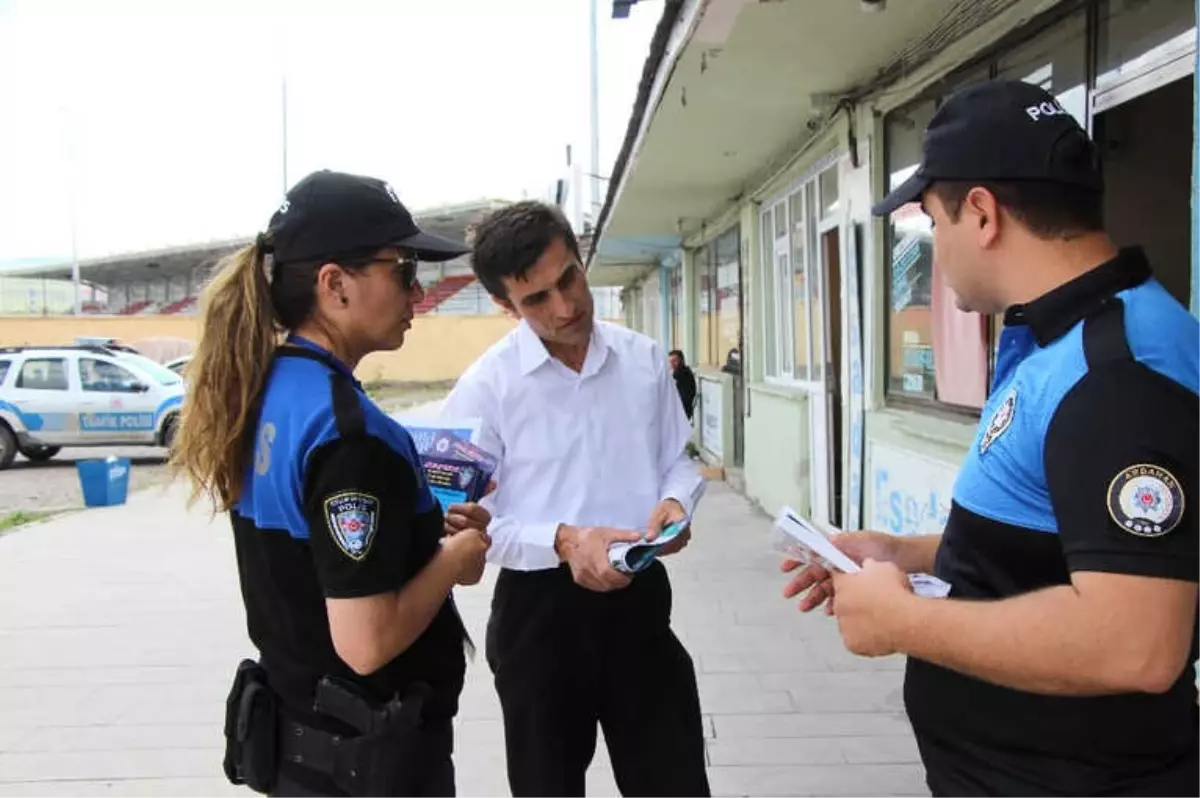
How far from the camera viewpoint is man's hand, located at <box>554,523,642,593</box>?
6.77ft

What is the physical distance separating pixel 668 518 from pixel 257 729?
1000mm

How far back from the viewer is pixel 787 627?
5.41 meters

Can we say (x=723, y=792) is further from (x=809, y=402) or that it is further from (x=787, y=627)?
(x=809, y=402)

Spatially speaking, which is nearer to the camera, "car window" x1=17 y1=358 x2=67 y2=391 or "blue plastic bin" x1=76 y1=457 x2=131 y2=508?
"blue plastic bin" x1=76 y1=457 x2=131 y2=508

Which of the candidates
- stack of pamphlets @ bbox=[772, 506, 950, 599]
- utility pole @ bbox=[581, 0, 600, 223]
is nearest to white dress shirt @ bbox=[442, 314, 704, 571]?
stack of pamphlets @ bbox=[772, 506, 950, 599]

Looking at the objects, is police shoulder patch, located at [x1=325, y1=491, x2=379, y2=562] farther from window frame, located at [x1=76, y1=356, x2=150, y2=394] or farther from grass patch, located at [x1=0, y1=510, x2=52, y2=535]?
window frame, located at [x1=76, y1=356, x2=150, y2=394]

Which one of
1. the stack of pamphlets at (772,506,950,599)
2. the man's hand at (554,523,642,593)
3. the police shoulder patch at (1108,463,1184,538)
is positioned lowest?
the man's hand at (554,523,642,593)

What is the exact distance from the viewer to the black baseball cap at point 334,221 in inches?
67.0

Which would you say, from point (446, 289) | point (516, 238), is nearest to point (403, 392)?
point (446, 289)

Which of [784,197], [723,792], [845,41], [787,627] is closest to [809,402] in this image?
[784,197]

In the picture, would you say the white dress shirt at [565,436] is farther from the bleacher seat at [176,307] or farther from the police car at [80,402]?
the bleacher seat at [176,307]

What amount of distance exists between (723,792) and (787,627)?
2.02 metres

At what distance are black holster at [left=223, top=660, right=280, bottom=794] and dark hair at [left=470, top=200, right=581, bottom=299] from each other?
3.39ft

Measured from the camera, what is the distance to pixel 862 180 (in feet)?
20.0
